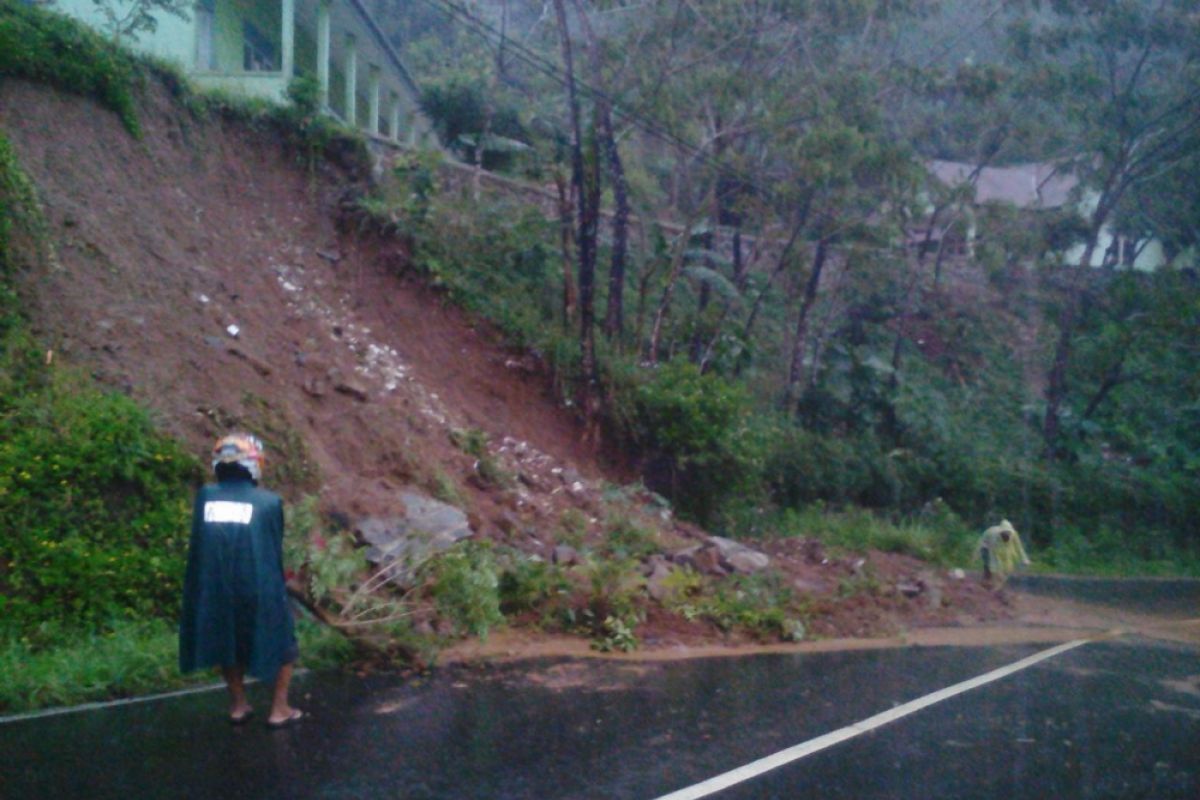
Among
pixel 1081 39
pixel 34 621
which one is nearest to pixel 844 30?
pixel 1081 39

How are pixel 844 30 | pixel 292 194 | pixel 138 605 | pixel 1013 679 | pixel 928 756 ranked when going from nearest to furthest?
pixel 928 756, pixel 138 605, pixel 1013 679, pixel 292 194, pixel 844 30

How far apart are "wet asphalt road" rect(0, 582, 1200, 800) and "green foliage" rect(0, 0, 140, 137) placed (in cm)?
832

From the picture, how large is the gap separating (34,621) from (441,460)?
257 inches

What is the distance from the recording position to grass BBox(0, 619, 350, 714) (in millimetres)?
6863

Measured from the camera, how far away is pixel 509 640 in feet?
32.1

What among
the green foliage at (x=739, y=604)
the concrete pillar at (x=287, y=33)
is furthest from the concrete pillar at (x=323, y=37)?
the green foliage at (x=739, y=604)

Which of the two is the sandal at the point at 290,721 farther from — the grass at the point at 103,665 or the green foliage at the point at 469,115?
the green foliage at the point at 469,115

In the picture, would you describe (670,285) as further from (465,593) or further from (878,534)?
(465,593)

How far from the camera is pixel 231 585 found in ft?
20.1

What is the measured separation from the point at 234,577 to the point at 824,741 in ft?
12.3

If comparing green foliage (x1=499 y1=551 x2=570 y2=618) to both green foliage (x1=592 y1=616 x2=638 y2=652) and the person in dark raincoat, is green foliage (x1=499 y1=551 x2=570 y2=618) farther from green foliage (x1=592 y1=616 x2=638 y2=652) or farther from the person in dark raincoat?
the person in dark raincoat

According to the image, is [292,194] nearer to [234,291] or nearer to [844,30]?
[234,291]

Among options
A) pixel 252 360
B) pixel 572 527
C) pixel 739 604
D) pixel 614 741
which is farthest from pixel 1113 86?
pixel 614 741

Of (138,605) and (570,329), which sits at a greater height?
(570,329)
